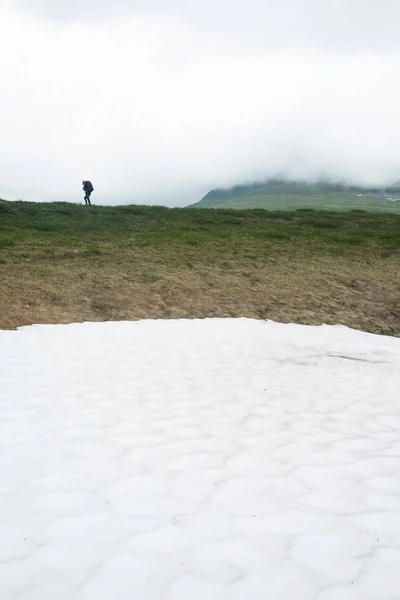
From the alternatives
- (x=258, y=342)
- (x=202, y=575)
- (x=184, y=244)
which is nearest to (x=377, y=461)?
(x=202, y=575)

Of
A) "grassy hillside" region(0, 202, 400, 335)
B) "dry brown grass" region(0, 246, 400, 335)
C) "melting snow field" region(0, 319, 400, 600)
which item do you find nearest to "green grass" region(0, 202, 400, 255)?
"grassy hillside" region(0, 202, 400, 335)

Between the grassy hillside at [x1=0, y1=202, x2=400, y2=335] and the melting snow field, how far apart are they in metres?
7.11

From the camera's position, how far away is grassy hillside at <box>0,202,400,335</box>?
17.1 meters

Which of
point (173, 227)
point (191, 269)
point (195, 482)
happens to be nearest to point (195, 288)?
point (191, 269)

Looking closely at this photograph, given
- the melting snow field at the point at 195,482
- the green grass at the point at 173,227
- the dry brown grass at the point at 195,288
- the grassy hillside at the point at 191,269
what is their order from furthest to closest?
the green grass at the point at 173,227, the grassy hillside at the point at 191,269, the dry brown grass at the point at 195,288, the melting snow field at the point at 195,482

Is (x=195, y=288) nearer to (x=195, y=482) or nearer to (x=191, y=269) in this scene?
(x=191, y=269)

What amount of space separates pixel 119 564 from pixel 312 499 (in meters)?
1.87

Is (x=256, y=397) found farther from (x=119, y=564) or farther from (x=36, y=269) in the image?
(x=36, y=269)

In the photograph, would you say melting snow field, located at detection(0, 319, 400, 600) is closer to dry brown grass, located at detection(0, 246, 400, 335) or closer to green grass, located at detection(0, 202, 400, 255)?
dry brown grass, located at detection(0, 246, 400, 335)

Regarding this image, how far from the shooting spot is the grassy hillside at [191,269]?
56.1 feet

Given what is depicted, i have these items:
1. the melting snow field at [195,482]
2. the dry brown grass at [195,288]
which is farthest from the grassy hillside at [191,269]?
the melting snow field at [195,482]

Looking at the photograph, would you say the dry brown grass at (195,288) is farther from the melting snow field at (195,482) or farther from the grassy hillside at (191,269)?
the melting snow field at (195,482)

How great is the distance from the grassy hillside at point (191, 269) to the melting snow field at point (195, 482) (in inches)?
280

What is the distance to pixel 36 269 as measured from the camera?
63.1 ft
